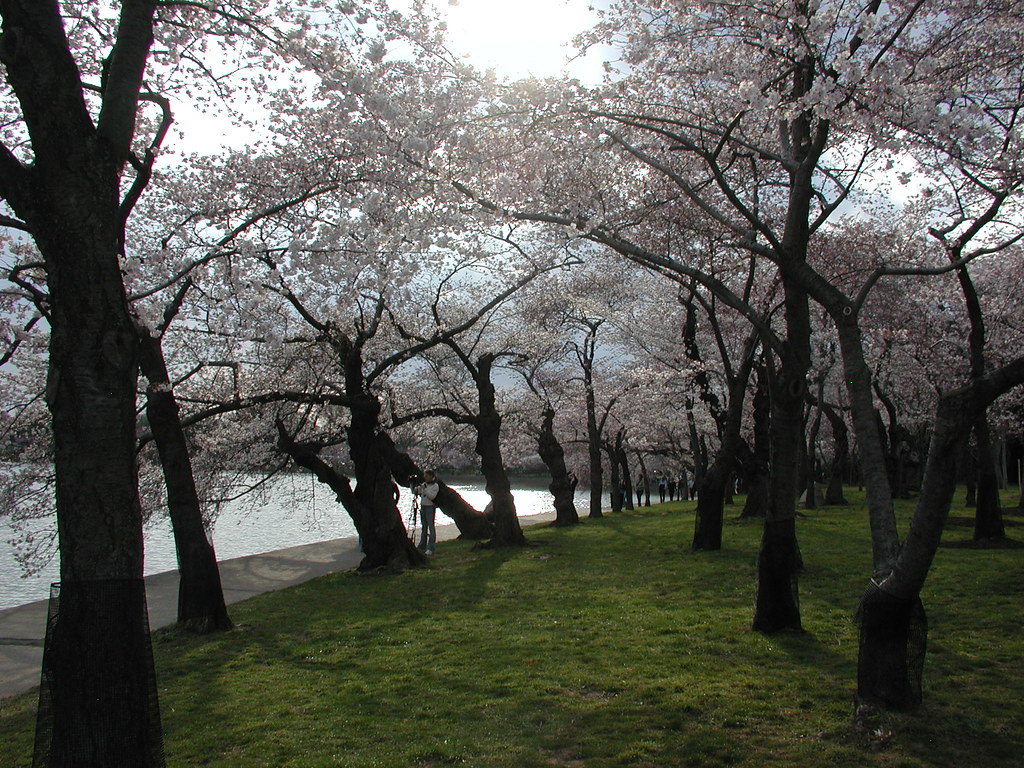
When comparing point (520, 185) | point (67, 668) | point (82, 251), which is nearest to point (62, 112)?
point (82, 251)

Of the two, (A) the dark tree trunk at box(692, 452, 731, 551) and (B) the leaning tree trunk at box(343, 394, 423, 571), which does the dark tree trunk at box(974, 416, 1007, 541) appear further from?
(B) the leaning tree trunk at box(343, 394, 423, 571)

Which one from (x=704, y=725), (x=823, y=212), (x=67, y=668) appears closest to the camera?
(x=67, y=668)

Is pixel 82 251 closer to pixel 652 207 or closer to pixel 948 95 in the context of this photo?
pixel 652 207

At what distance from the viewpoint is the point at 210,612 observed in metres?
10.3

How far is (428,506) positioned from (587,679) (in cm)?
1158

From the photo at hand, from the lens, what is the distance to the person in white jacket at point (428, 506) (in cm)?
1719

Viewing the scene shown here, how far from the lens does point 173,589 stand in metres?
16.1

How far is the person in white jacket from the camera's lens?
56.4 feet

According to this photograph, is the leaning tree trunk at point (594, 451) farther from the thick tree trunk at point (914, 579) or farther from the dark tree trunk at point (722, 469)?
the thick tree trunk at point (914, 579)

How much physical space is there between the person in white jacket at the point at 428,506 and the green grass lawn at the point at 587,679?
187 inches

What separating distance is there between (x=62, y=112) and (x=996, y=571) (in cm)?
1221

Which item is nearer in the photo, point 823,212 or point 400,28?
point 400,28

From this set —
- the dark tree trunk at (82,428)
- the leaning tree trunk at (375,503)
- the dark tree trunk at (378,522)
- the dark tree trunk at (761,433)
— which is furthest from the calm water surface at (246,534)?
the dark tree trunk at (82,428)

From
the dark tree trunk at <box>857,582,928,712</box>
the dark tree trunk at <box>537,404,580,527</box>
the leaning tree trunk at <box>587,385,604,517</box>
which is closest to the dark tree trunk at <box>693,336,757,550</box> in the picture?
the dark tree trunk at <box>857,582,928,712</box>
